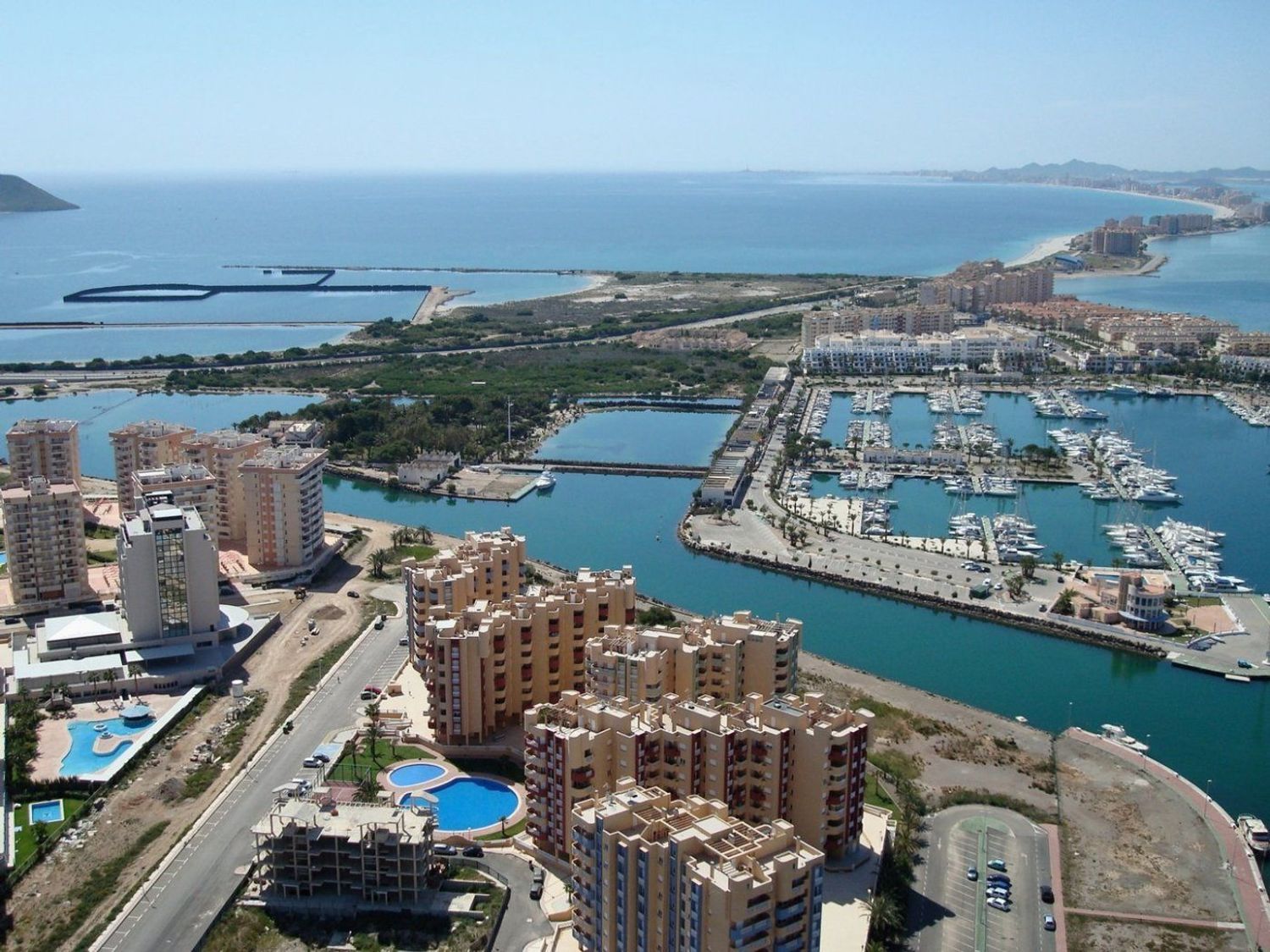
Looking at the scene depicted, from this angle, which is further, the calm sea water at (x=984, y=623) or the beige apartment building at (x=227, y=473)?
the beige apartment building at (x=227, y=473)

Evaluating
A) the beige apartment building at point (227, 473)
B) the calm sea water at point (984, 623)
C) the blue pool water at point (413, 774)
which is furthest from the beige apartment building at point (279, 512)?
the blue pool water at point (413, 774)

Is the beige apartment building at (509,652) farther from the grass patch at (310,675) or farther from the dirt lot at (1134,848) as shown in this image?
the dirt lot at (1134,848)

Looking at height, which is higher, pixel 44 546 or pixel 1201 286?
pixel 1201 286

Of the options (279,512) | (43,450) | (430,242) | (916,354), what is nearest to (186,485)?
(279,512)

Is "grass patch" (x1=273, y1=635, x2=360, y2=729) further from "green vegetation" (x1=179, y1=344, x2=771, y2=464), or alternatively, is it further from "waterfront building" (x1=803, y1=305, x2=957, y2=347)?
"waterfront building" (x1=803, y1=305, x2=957, y2=347)

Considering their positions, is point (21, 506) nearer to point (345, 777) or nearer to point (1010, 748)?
point (345, 777)

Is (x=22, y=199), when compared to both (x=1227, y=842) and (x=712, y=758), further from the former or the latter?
(x=1227, y=842)

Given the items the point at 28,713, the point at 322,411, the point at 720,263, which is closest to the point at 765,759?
the point at 28,713

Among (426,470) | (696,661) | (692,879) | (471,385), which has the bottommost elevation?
(426,470)
